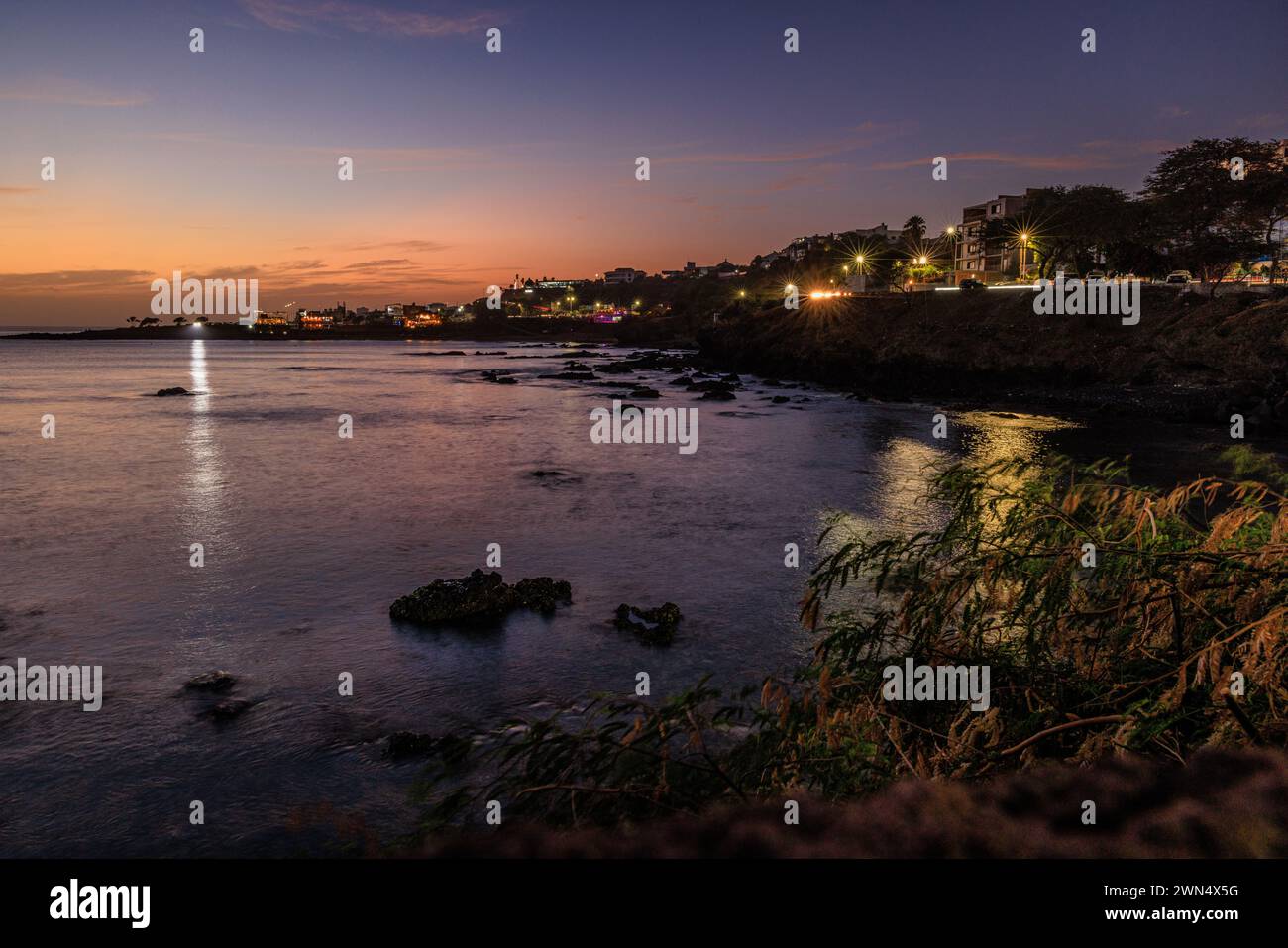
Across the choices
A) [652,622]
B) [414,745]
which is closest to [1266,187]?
[652,622]

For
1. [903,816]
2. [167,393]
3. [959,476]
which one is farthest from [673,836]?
[167,393]

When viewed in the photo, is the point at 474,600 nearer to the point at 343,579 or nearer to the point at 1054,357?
the point at 343,579

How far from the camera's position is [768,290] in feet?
552

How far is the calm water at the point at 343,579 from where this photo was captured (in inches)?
384

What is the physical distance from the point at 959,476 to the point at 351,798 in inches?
320

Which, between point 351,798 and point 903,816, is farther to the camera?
point 351,798

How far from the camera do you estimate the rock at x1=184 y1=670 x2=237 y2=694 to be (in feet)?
40.0

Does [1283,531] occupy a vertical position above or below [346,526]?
above

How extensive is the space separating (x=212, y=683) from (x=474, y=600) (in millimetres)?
4763

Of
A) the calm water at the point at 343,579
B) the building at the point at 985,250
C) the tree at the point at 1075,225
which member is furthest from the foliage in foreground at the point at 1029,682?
the building at the point at 985,250

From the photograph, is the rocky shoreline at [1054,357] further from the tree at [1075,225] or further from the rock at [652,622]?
the rock at [652,622]

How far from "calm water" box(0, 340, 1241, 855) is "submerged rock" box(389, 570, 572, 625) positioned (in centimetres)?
45

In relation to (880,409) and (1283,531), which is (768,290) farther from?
(1283,531)
